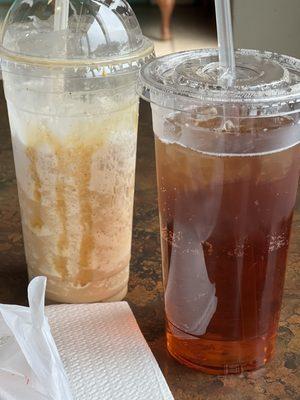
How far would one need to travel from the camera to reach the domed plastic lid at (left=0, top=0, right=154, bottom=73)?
2.05ft

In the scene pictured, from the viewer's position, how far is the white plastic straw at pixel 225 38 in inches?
21.9

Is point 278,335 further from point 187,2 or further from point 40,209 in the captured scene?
point 187,2

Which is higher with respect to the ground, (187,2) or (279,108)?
(279,108)

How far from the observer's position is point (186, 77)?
21.6 inches

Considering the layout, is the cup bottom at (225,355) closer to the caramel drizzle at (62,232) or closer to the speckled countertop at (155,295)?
the speckled countertop at (155,295)

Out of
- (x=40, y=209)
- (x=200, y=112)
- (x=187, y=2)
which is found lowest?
(x=187, y=2)

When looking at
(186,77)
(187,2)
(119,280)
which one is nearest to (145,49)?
(186,77)

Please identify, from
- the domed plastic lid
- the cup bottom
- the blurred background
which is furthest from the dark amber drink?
the blurred background

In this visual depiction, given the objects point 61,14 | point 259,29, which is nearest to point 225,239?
Answer: point 61,14

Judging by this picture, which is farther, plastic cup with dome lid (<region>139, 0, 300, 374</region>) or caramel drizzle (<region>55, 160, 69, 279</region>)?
caramel drizzle (<region>55, 160, 69, 279</region>)

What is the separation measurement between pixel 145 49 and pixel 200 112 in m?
0.16

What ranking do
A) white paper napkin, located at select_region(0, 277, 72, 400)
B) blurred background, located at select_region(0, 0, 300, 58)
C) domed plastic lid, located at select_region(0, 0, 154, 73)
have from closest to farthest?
white paper napkin, located at select_region(0, 277, 72, 400) → domed plastic lid, located at select_region(0, 0, 154, 73) → blurred background, located at select_region(0, 0, 300, 58)

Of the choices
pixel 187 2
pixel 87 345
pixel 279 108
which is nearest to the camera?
pixel 279 108

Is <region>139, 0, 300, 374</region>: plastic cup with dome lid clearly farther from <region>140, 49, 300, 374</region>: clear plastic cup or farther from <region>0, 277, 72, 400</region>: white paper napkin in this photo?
<region>0, 277, 72, 400</region>: white paper napkin
